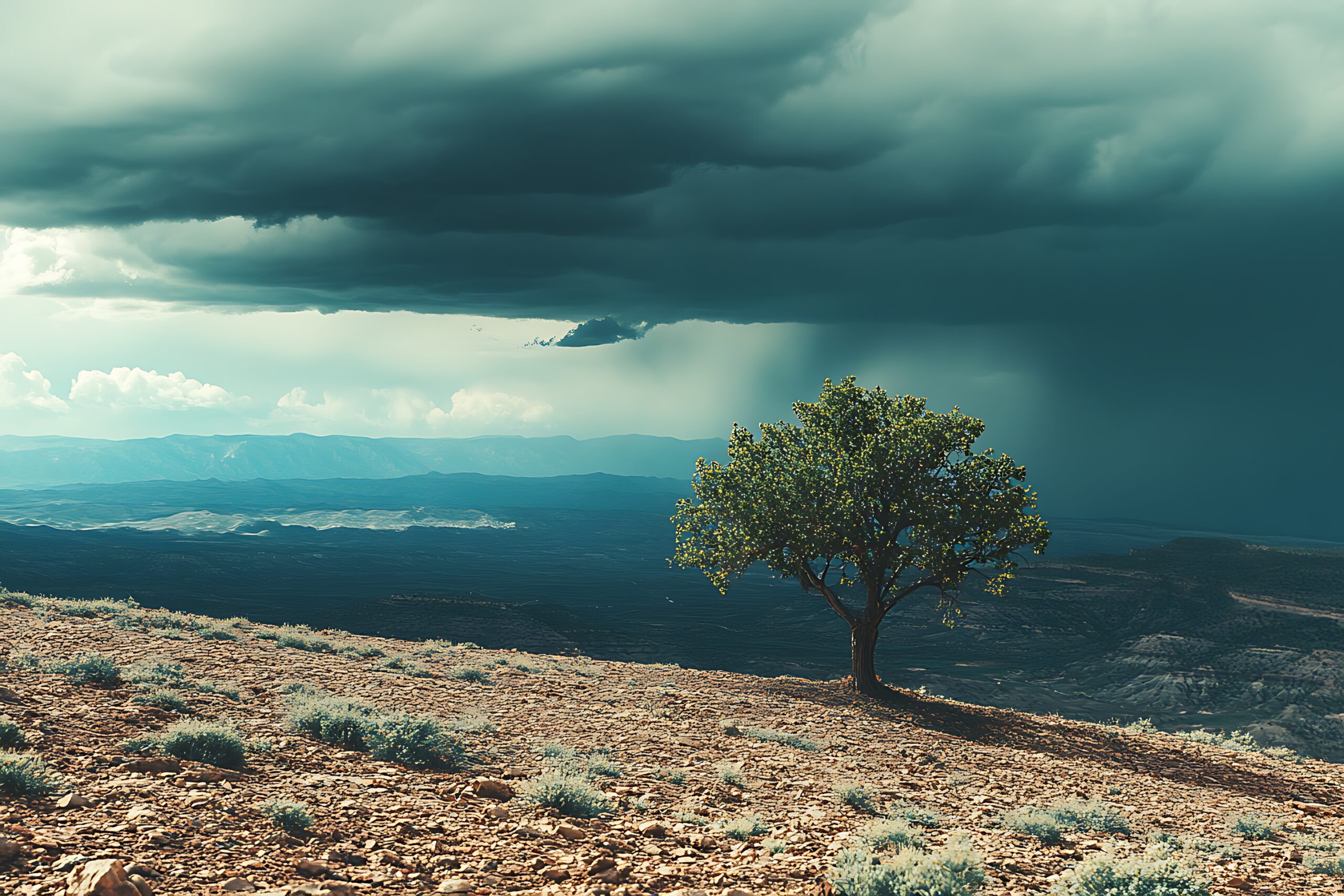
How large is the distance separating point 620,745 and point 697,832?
584 centimetres

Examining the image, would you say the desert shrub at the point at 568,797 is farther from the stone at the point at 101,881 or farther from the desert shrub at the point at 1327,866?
the desert shrub at the point at 1327,866

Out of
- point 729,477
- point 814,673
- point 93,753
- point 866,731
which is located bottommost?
point 814,673

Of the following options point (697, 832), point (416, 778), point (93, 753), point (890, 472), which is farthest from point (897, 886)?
point (890, 472)

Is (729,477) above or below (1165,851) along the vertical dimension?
above

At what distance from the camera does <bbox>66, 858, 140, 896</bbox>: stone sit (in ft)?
23.3

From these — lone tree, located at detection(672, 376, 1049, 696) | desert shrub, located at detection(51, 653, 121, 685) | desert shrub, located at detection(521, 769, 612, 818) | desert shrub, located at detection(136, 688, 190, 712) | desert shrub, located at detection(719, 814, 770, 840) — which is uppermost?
lone tree, located at detection(672, 376, 1049, 696)

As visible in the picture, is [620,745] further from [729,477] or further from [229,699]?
[729,477]

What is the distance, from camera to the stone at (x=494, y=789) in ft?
38.5

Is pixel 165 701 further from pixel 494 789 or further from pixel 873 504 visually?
pixel 873 504

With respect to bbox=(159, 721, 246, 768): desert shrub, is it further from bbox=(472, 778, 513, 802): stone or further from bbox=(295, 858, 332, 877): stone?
bbox=(295, 858, 332, 877): stone

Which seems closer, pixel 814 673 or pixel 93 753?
pixel 93 753

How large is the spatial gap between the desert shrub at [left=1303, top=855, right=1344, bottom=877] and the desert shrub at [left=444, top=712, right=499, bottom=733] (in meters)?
13.7

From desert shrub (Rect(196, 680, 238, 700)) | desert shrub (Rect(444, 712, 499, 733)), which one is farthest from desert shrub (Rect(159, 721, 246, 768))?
desert shrub (Rect(196, 680, 238, 700))

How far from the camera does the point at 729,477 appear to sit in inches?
1189
